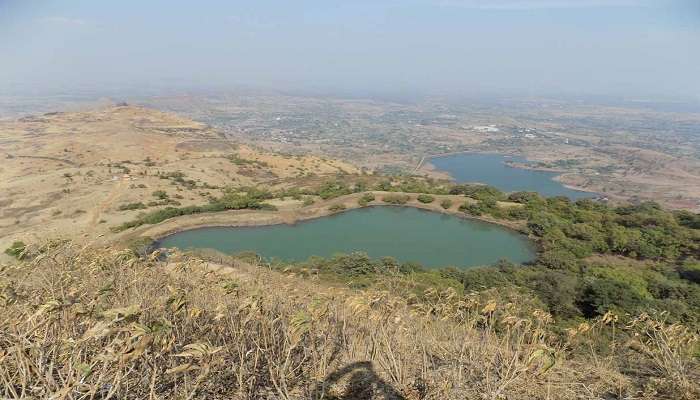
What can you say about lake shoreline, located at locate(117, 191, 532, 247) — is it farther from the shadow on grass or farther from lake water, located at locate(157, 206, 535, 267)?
the shadow on grass

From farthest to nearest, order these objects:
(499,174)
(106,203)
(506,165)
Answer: (506,165) → (499,174) → (106,203)

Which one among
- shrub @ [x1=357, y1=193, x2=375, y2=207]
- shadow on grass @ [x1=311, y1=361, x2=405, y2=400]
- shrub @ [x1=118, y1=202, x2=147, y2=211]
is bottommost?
shrub @ [x1=118, y1=202, x2=147, y2=211]

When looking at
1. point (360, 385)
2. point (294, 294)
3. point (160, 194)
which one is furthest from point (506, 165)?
point (360, 385)

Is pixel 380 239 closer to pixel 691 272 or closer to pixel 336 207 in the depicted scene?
pixel 336 207

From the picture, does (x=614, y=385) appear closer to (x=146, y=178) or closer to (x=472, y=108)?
(x=146, y=178)

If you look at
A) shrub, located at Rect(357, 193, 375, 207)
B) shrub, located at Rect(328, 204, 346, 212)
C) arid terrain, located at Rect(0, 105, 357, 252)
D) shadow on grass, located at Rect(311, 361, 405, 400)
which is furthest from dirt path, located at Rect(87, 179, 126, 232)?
shadow on grass, located at Rect(311, 361, 405, 400)

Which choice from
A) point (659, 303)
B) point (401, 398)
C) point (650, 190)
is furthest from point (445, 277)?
point (650, 190)
